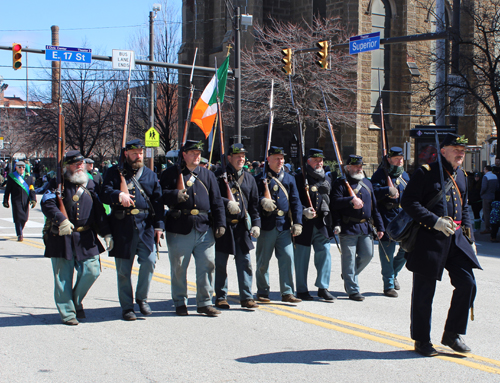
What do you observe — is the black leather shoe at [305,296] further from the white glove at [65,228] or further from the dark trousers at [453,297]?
the white glove at [65,228]

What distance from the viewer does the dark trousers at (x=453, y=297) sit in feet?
16.8

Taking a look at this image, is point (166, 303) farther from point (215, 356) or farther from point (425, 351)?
point (425, 351)

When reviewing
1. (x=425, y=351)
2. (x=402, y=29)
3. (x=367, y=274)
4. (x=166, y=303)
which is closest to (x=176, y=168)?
(x=166, y=303)

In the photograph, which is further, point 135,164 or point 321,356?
point 135,164

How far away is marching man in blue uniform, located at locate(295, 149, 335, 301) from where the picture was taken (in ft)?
24.8

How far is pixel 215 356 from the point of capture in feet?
17.1

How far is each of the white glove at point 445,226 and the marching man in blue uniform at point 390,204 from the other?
2796 millimetres

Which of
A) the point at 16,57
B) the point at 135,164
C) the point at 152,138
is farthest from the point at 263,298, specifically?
the point at 152,138

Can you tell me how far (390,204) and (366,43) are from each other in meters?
9.90

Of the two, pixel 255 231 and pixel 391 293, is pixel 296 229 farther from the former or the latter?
pixel 391 293

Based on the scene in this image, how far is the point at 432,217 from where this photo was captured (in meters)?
5.07

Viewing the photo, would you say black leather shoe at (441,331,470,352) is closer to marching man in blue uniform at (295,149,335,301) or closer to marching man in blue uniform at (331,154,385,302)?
marching man in blue uniform at (331,154,385,302)

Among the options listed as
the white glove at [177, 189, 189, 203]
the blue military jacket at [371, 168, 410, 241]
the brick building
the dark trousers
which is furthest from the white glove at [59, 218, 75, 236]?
the brick building

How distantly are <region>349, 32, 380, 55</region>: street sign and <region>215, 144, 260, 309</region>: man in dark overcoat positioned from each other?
35.3 feet
